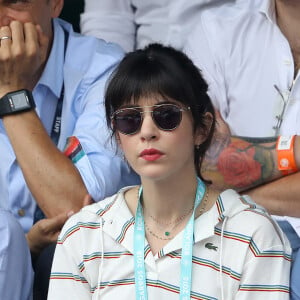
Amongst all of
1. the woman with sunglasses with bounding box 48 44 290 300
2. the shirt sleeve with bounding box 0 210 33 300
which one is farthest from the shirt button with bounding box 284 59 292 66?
the shirt sleeve with bounding box 0 210 33 300

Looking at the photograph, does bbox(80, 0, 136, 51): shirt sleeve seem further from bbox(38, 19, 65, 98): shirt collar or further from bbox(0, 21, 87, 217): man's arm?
bbox(0, 21, 87, 217): man's arm

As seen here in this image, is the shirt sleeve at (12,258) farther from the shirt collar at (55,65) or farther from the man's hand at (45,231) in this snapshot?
the shirt collar at (55,65)

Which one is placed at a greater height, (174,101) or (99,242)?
(174,101)

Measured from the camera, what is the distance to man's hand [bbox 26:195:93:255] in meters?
3.12

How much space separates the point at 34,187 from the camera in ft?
10.5

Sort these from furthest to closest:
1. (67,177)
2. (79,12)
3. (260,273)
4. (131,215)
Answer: (79,12) → (67,177) → (131,215) → (260,273)

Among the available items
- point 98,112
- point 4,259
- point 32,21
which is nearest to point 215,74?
point 98,112

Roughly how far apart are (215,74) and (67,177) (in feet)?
2.70

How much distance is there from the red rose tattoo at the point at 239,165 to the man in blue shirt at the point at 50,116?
1.29 ft

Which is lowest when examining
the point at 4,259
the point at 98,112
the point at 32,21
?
the point at 4,259

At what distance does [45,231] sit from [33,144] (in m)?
0.33

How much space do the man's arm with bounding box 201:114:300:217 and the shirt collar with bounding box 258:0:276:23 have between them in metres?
0.58

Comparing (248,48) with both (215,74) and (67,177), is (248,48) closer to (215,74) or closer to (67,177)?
(215,74)

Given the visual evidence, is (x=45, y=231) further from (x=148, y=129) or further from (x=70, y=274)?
(x=148, y=129)
